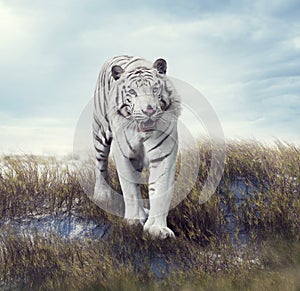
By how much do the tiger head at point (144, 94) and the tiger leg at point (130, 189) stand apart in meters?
0.38

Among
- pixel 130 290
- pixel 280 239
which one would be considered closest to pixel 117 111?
pixel 130 290

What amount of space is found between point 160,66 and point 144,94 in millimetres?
366

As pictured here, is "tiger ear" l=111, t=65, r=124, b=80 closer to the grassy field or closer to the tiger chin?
the tiger chin

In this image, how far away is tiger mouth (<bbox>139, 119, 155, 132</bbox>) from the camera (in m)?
3.83

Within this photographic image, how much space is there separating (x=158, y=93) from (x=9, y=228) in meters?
1.92

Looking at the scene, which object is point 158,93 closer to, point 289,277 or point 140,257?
point 140,257

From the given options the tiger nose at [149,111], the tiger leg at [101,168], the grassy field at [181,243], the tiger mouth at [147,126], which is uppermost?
the tiger nose at [149,111]

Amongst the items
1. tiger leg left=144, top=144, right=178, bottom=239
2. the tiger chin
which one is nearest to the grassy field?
tiger leg left=144, top=144, right=178, bottom=239

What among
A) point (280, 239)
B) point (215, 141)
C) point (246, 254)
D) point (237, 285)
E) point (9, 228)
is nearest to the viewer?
→ point (237, 285)

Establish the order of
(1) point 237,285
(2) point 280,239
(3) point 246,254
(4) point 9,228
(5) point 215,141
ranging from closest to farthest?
(1) point 237,285 < (3) point 246,254 < (2) point 280,239 < (4) point 9,228 < (5) point 215,141

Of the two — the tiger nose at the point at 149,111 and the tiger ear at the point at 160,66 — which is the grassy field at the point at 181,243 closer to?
the tiger nose at the point at 149,111

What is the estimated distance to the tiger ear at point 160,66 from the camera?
4.01m

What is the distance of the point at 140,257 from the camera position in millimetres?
3830

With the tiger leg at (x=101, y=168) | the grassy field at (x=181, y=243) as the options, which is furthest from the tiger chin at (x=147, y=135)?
the tiger leg at (x=101, y=168)
